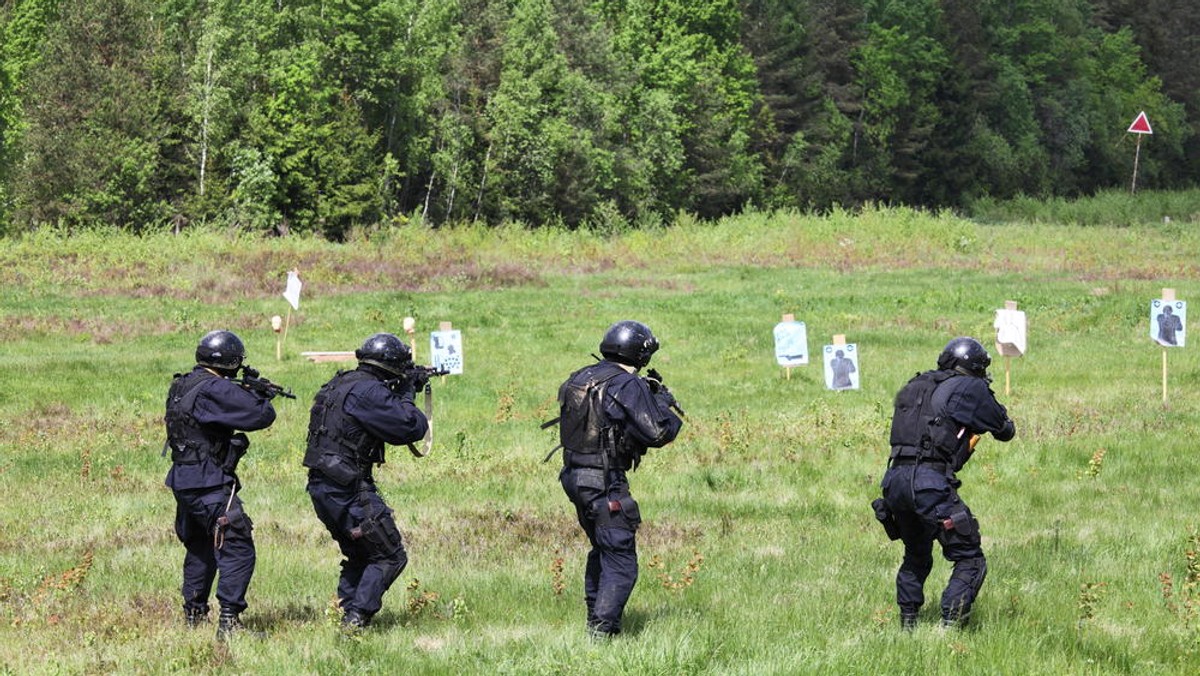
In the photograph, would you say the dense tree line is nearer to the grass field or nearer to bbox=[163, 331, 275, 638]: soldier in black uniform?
the grass field

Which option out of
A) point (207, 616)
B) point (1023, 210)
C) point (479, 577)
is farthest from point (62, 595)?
point (1023, 210)

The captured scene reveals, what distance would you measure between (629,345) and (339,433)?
2194 mm

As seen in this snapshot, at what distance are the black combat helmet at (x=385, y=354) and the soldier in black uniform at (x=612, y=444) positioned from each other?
52.4 inches

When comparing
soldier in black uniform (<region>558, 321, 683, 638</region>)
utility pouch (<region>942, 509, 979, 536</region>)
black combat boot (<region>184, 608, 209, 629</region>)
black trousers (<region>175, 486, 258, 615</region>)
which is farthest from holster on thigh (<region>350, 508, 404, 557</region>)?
utility pouch (<region>942, 509, 979, 536</region>)

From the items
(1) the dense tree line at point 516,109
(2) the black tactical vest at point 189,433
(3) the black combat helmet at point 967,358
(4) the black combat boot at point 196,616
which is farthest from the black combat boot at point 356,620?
(1) the dense tree line at point 516,109

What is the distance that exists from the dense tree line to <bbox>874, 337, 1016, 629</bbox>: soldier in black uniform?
50.3m

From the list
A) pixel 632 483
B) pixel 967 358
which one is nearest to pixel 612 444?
pixel 967 358

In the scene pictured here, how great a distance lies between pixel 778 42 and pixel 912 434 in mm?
81532

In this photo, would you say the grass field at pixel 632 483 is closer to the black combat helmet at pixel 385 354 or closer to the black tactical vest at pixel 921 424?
the black tactical vest at pixel 921 424

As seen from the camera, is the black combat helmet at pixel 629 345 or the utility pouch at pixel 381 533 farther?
the utility pouch at pixel 381 533

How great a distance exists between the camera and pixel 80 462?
18.7m

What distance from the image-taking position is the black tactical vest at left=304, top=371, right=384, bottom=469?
9.94m

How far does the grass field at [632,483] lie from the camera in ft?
32.0

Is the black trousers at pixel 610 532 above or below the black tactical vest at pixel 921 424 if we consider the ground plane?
below
